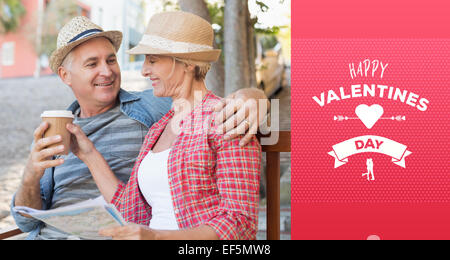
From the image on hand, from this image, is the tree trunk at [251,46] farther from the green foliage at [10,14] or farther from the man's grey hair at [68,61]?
the green foliage at [10,14]

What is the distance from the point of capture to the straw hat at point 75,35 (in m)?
2.05

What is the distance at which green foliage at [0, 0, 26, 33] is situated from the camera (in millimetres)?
18266

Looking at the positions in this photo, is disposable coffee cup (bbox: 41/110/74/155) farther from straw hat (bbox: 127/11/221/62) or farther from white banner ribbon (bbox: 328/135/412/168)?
white banner ribbon (bbox: 328/135/412/168)

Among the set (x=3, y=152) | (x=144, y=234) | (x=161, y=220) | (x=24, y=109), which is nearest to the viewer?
(x=144, y=234)

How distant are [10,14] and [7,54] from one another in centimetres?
146

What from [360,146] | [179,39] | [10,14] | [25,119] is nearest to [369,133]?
[360,146]

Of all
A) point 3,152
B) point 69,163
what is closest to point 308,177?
point 69,163

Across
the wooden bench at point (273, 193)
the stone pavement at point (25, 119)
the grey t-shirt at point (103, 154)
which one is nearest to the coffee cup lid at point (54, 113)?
the grey t-shirt at point (103, 154)

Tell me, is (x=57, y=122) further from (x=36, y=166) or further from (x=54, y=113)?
(x=36, y=166)

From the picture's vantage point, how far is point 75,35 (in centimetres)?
205

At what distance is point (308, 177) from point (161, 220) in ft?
1.66

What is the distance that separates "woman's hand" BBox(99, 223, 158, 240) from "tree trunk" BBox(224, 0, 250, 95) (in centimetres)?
211

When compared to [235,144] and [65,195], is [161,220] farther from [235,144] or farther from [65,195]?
[65,195]
